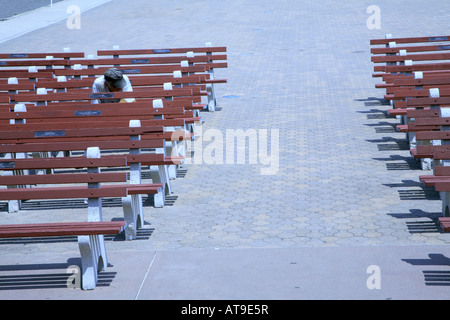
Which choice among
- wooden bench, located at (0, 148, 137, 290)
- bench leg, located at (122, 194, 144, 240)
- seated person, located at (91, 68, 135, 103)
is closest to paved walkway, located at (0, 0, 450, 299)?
bench leg, located at (122, 194, 144, 240)

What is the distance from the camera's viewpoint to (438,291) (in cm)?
600

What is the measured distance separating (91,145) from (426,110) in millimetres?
4250

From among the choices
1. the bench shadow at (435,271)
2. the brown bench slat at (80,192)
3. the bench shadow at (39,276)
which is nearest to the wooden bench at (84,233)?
the bench shadow at (39,276)

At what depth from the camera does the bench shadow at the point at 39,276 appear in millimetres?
6461

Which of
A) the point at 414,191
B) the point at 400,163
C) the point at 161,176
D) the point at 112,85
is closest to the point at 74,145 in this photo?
the point at 161,176

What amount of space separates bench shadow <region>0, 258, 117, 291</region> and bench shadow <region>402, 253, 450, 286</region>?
2819 millimetres

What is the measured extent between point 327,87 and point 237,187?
23.5 ft

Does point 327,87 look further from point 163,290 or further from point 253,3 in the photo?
point 253,3

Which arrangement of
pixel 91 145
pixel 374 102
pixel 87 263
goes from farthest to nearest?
1. pixel 374 102
2. pixel 91 145
3. pixel 87 263

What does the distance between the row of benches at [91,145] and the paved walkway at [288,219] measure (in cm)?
42

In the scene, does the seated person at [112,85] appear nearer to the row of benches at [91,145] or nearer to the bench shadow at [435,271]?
the row of benches at [91,145]

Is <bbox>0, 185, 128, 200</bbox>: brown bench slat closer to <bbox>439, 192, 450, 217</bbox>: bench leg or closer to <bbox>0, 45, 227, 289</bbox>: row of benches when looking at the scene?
<bbox>0, 45, 227, 289</bbox>: row of benches

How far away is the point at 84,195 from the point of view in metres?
6.81

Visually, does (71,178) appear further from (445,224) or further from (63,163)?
(445,224)
